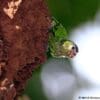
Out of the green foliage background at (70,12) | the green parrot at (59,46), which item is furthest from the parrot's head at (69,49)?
the green foliage background at (70,12)

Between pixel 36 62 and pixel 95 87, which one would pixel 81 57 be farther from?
pixel 36 62

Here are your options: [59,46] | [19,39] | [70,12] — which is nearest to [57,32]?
[59,46]

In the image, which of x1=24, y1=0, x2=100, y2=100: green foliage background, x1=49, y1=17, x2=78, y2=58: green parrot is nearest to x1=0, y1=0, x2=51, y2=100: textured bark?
x1=49, y1=17, x2=78, y2=58: green parrot

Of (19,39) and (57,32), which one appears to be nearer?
(19,39)

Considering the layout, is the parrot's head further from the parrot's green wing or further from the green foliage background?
the green foliage background

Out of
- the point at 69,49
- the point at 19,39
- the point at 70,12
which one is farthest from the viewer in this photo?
the point at 70,12

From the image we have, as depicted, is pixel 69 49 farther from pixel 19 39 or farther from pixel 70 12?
pixel 70 12
